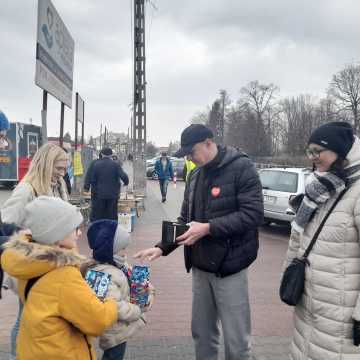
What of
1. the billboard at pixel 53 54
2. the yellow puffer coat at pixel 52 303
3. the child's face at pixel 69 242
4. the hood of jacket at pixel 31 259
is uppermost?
the billboard at pixel 53 54

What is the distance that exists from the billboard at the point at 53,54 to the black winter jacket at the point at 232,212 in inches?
137

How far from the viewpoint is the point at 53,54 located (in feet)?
19.9

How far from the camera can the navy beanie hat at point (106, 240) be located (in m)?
2.60

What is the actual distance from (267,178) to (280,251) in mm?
2824

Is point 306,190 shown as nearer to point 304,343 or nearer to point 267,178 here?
point 304,343

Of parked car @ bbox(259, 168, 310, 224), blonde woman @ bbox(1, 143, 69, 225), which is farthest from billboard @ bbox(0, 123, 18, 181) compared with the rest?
blonde woman @ bbox(1, 143, 69, 225)

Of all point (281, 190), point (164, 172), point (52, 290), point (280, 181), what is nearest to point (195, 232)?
point (52, 290)

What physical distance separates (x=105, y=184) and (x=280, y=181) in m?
4.25

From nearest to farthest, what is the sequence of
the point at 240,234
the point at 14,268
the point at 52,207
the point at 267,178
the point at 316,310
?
1. the point at 14,268
2. the point at 52,207
3. the point at 316,310
4. the point at 240,234
5. the point at 267,178

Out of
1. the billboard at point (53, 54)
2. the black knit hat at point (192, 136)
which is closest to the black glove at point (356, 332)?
the black knit hat at point (192, 136)

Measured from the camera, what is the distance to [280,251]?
27.3 ft

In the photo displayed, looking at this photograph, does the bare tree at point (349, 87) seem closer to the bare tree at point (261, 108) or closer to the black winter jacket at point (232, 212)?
the bare tree at point (261, 108)

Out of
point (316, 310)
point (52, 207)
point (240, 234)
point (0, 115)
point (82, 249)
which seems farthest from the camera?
point (82, 249)

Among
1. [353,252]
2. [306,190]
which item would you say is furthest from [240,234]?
[353,252]
